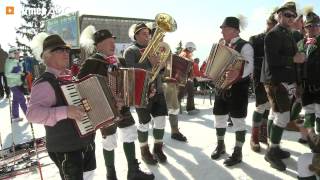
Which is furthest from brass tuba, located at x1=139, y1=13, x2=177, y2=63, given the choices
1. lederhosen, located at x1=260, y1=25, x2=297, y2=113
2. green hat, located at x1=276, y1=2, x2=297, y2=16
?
green hat, located at x1=276, y1=2, x2=297, y2=16

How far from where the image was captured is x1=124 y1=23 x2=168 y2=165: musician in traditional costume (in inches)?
214

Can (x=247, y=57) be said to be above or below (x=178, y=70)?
above

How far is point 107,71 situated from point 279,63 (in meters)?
2.42

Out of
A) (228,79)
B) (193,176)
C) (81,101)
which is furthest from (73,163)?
(228,79)

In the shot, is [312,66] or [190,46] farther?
[190,46]

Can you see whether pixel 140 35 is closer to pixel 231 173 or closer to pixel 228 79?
pixel 228 79

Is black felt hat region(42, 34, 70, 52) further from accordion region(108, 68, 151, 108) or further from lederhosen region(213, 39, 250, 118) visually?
lederhosen region(213, 39, 250, 118)

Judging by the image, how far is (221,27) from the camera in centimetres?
550

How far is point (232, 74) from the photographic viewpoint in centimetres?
520

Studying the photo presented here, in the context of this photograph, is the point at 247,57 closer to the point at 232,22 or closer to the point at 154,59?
the point at 232,22

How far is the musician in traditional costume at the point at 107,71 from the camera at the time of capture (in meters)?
4.45

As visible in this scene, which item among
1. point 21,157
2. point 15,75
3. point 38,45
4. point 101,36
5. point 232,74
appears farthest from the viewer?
point 15,75

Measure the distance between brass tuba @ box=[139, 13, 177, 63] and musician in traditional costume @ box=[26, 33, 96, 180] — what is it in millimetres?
1921

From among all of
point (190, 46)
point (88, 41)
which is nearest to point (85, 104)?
point (88, 41)
